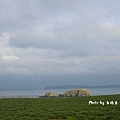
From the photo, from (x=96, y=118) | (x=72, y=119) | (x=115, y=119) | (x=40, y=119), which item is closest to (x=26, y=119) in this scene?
(x=40, y=119)

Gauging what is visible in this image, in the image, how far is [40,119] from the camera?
2477 centimetres

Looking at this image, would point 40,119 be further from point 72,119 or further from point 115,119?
point 115,119

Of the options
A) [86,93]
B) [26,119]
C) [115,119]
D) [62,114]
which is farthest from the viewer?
[86,93]

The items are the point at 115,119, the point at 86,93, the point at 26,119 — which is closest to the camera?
the point at 115,119

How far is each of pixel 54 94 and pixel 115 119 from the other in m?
84.6

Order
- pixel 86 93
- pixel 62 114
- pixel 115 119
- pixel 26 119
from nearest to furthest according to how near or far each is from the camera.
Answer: pixel 115 119
pixel 26 119
pixel 62 114
pixel 86 93

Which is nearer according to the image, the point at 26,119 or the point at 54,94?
the point at 26,119

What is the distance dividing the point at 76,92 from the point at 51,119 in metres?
78.6

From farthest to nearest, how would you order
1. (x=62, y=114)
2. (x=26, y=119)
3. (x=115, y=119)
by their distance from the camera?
(x=62, y=114)
(x=26, y=119)
(x=115, y=119)

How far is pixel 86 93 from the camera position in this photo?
334 feet

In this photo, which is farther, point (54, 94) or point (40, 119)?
point (54, 94)

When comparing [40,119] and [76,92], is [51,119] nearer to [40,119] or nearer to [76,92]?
[40,119]

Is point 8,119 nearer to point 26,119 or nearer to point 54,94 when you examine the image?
point 26,119

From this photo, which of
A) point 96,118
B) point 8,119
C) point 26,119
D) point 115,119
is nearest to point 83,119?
point 96,118
